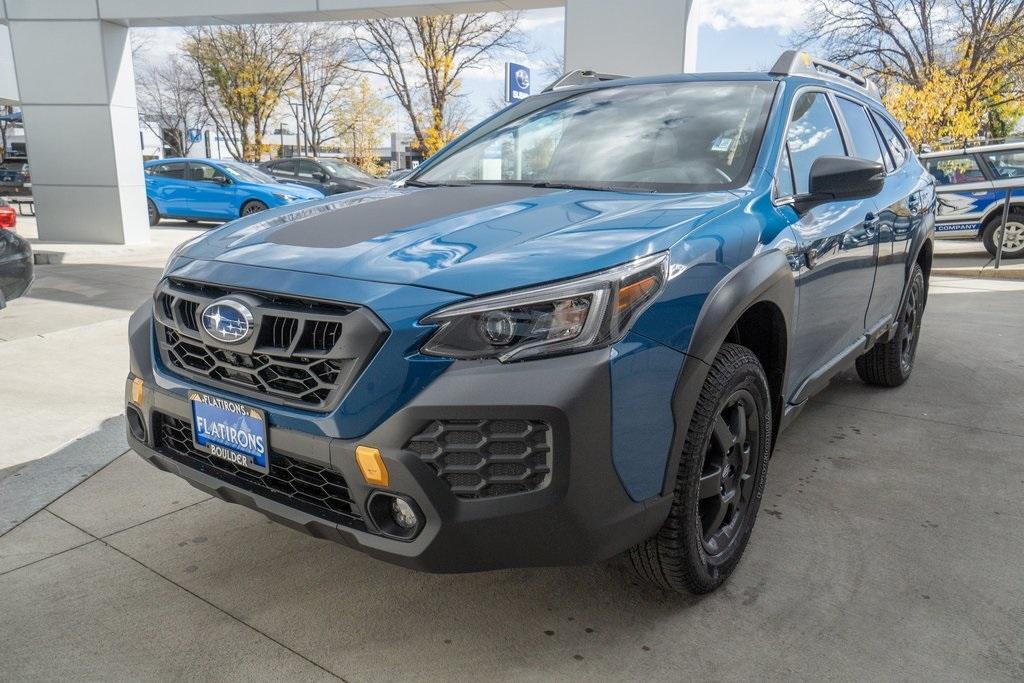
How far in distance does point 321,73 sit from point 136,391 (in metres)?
37.6

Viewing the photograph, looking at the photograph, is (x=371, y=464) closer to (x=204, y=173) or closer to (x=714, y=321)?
(x=714, y=321)

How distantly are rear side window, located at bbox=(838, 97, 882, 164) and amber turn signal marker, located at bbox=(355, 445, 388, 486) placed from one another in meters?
2.88

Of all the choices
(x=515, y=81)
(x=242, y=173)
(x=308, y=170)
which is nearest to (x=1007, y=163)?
(x=515, y=81)

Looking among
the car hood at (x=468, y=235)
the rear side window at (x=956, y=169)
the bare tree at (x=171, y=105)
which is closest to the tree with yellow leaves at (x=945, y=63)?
the rear side window at (x=956, y=169)

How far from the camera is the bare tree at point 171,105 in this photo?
48250 millimetres

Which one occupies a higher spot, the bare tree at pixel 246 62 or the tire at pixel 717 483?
the bare tree at pixel 246 62

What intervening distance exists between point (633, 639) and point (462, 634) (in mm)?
508

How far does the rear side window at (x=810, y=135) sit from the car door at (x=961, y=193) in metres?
9.76

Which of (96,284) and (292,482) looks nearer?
(292,482)

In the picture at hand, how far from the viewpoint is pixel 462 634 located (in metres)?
2.37

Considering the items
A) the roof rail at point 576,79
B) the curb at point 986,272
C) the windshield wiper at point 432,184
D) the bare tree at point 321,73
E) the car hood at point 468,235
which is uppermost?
the bare tree at point 321,73

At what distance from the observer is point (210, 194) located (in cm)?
1537

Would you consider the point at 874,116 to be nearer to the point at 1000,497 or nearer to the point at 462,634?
the point at 1000,497

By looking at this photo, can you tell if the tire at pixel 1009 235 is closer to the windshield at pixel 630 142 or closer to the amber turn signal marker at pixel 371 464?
the windshield at pixel 630 142
